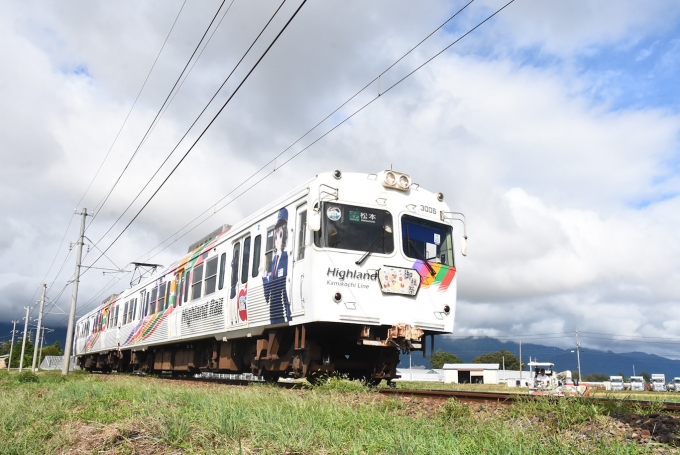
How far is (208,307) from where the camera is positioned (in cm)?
1366

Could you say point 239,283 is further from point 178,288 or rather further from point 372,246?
point 178,288

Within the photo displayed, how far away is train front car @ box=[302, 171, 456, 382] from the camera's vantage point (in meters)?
9.32

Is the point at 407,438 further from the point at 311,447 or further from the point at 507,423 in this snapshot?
the point at 507,423

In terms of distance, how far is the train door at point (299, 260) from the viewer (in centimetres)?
957

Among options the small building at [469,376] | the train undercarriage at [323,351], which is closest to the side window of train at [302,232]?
the train undercarriage at [323,351]

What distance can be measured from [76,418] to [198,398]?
1371 millimetres

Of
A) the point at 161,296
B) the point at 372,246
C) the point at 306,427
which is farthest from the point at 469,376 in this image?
the point at 306,427

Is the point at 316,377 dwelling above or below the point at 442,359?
above

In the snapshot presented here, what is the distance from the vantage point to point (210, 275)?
13.9m

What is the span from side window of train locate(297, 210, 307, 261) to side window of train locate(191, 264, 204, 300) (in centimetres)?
534

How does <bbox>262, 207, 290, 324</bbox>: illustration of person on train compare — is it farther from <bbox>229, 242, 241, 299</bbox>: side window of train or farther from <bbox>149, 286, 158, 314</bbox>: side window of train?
<bbox>149, 286, 158, 314</bbox>: side window of train

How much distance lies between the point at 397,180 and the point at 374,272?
1.83 meters

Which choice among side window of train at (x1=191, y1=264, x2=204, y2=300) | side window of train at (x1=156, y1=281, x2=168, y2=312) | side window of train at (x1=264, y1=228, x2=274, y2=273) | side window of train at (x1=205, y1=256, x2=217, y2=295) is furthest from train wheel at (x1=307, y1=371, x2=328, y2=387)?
side window of train at (x1=156, y1=281, x2=168, y2=312)

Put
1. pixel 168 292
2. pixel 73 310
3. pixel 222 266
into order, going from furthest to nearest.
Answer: pixel 73 310 < pixel 168 292 < pixel 222 266
